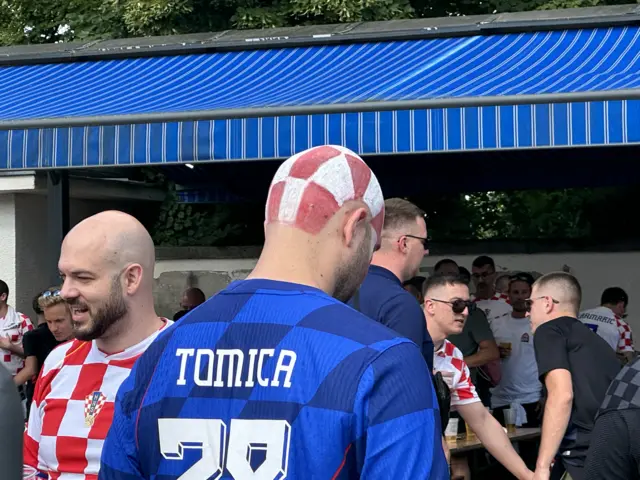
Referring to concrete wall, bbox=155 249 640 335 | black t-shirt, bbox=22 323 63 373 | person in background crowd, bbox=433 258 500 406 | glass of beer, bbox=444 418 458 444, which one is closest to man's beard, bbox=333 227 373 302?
glass of beer, bbox=444 418 458 444

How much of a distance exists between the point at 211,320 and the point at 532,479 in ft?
9.87

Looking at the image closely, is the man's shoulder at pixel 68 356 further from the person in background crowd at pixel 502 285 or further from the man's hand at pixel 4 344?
the person in background crowd at pixel 502 285

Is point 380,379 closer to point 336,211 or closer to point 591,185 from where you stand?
point 336,211

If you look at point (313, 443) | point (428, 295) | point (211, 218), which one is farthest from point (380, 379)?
point (211, 218)

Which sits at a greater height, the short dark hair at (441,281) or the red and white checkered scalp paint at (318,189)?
the red and white checkered scalp paint at (318,189)

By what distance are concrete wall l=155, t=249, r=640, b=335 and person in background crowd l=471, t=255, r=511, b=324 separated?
1.79 meters

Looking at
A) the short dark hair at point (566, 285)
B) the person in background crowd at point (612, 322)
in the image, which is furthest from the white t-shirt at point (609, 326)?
the short dark hair at point (566, 285)

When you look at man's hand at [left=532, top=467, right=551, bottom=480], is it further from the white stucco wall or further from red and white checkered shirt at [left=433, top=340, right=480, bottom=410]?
the white stucco wall

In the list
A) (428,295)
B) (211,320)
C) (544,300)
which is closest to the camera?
(211,320)

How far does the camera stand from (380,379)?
171 cm

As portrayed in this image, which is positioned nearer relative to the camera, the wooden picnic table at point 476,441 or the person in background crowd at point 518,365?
the wooden picnic table at point 476,441

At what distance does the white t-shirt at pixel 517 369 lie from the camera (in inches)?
303

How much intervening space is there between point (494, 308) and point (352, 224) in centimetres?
631

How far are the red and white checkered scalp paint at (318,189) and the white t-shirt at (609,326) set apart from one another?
6.21 metres
